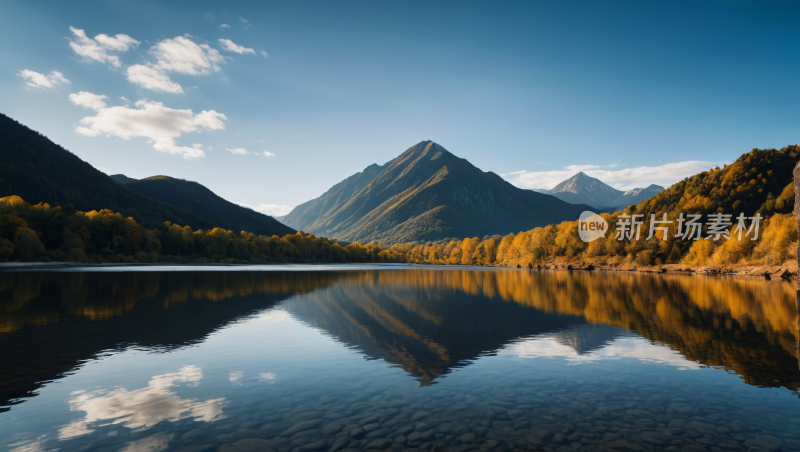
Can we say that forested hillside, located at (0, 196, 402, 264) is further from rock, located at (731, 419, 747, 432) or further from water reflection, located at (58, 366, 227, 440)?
rock, located at (731, 419, 747, 432)

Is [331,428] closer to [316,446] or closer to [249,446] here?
[316,446]

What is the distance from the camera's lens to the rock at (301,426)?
979 centimetres

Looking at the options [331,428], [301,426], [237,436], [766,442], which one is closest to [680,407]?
[766,442]

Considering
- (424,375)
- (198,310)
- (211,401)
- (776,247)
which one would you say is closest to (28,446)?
(211,401)

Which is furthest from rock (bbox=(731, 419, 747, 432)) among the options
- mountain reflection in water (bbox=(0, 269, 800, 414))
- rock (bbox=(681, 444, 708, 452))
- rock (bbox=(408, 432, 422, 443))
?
rock (bbox=(408, 432, 422, 443))

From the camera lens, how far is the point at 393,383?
14.0 meters

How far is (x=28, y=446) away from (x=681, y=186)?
19228cm

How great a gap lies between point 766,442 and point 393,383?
10.00 meters

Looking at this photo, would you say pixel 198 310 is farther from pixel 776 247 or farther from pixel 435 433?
pixel 776 247

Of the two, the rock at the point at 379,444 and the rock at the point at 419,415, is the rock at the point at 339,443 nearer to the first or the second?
the rock at the point at 379,444

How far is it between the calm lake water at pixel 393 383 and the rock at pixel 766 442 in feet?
0.14

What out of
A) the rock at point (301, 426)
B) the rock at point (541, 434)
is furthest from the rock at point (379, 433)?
the rock at point (541, 434)

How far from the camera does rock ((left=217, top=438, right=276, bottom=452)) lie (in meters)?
8.86

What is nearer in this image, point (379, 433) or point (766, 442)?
point (766, 442)
